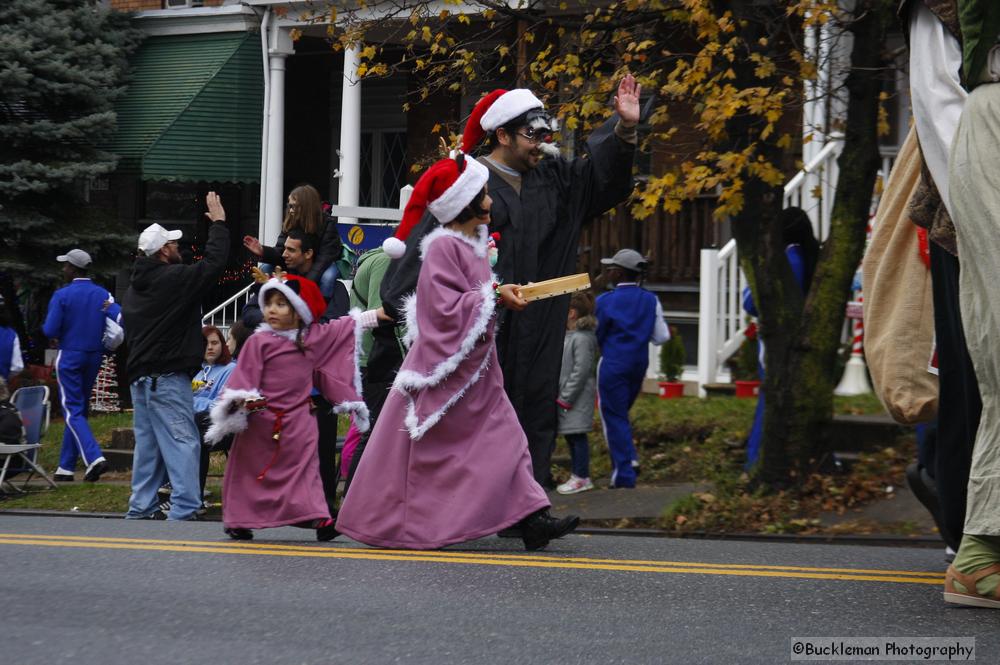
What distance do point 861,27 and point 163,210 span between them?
14.7m

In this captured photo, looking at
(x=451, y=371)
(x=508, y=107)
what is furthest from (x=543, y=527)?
(x=508, y=107)

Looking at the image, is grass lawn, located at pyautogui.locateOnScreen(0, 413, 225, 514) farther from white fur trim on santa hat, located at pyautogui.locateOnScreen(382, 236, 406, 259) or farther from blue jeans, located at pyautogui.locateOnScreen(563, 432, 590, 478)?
white fur trim on santa hat, located at pyautogui.locateOnScreen(382, 236, 406, 259)

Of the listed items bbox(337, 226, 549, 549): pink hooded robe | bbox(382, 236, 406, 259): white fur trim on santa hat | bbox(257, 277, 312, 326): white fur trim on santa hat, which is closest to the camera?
bbox(337, 226, 549, 549): pink hooded robe

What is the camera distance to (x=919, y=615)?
4.56m

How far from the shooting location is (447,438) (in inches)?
258

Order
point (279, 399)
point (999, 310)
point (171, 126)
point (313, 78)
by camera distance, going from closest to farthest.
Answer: point (999, 310) → point (279, 399) → point (171, 126) → point (313, 78)

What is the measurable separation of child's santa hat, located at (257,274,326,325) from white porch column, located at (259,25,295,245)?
11.3 metres

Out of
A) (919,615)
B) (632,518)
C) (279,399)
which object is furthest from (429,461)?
(632,518)

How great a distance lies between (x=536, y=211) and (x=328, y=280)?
2651 millimetres

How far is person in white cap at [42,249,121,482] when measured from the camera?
43.3ft

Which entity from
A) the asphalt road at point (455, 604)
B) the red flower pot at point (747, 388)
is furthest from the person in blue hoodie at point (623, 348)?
the asphalt road at point (455, 604)

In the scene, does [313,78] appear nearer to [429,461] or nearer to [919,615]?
[429,461]

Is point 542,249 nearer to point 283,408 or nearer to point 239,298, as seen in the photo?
point 283,408

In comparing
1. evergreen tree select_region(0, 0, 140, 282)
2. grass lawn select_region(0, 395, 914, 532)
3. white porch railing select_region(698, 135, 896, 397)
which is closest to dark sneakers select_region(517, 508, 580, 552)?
grass lawn select_region(0, 395, 914, 532)
